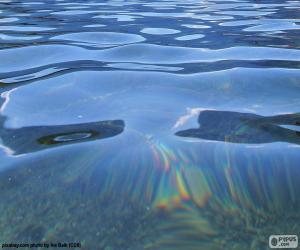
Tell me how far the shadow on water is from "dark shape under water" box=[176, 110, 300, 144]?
0.94ft

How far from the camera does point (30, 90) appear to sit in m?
2.18

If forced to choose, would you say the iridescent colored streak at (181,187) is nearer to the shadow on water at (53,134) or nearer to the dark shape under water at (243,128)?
the dark shape under water at (243,128)

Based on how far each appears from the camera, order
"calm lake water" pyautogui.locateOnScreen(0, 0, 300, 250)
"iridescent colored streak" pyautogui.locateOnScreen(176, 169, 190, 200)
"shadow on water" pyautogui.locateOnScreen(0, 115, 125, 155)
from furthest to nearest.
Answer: "shadow on water" pyautogui.locateOnScreen(0, 115, 125, 155) → "iridescent colored streak" pyautogui.locateOnScreen(176, 169, 190, 200) → "calm lake water" pyautogui.locateOnScreen(0, 0, 300, 250)

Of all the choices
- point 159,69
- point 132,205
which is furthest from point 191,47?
point 132,205

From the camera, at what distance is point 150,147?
1501 mm

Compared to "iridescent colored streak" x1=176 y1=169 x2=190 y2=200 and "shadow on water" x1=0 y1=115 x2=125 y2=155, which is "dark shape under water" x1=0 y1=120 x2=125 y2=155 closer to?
"shadow on water" x1=0 y1=115 x2=125 y2=155

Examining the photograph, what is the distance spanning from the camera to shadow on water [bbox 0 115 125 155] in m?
1.54

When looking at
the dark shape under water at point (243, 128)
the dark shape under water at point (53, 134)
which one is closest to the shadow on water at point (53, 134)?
the dark shape under water at point (53, 134)

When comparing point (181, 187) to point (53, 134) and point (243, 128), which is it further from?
point (53, 134)

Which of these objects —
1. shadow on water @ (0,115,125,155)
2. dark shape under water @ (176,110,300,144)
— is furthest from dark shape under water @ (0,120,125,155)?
dark shape under water @ (176,110,300,144)

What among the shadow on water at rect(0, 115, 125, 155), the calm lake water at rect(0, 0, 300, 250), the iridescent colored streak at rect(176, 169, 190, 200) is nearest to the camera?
the calm lake water at rect(0, 0, 300, 250)

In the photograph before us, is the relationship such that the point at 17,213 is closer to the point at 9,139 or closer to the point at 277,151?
the point at 9,139

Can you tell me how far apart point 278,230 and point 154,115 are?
817 mm

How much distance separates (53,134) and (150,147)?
15.7 inches
